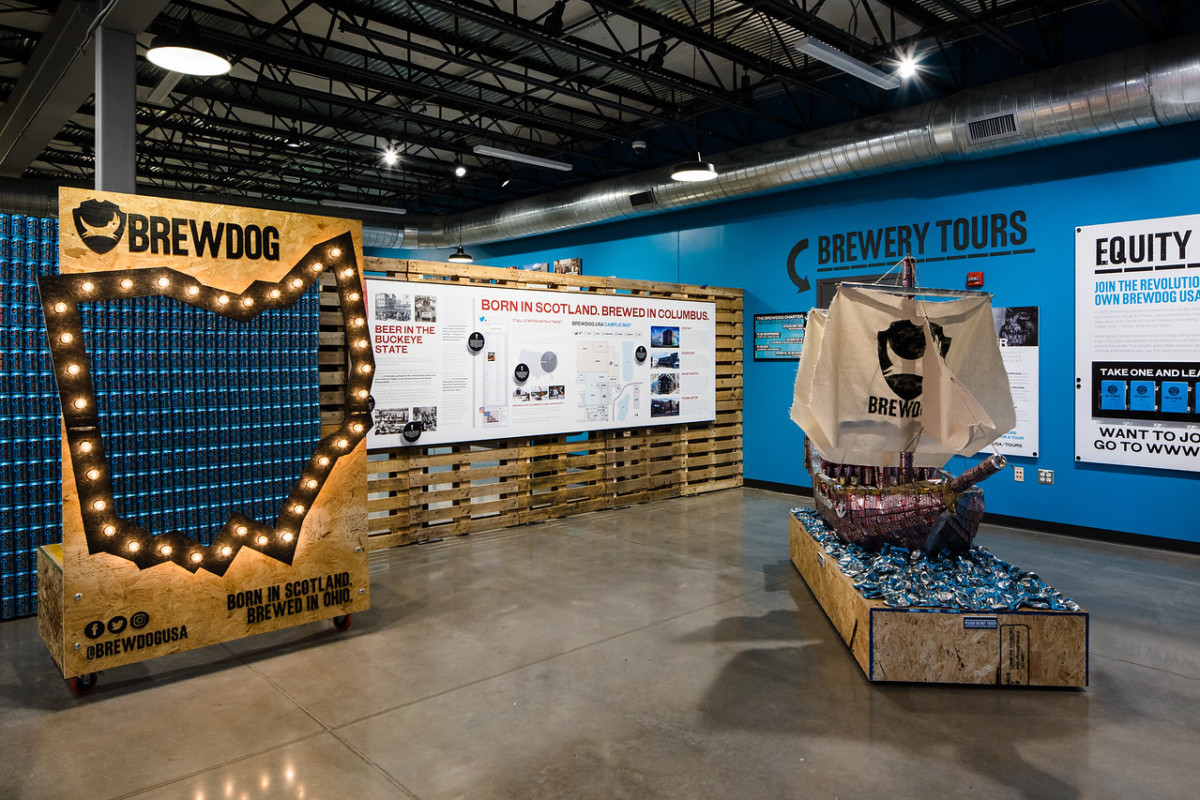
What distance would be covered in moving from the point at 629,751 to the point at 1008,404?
3399mm

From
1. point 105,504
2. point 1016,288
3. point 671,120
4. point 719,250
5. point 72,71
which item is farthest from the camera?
point 719,250

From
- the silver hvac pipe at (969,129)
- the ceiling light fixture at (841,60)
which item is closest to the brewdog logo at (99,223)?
the ceiling light fixture at (841,60)

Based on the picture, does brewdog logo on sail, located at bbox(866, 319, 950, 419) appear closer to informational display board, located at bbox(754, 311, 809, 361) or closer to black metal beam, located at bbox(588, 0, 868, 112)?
black metal beam, located at bbox(588, 0, 868, 112)

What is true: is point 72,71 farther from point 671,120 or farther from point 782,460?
point 782,460

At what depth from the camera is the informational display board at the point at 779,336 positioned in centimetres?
984

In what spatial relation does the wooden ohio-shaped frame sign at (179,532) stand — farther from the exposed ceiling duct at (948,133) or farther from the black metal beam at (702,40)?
the exposed ceiling duct at (948,133)

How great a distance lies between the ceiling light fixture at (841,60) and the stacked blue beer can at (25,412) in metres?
5.61

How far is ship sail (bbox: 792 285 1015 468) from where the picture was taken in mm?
4684

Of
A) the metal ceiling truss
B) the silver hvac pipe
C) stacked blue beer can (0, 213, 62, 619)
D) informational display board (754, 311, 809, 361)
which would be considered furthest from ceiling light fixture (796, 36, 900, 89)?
stacked blue beer can (0, 213, 62, 619)

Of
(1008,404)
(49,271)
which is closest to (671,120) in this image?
(1008,404)

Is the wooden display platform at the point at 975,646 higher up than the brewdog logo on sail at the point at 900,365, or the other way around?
the brewdog logo on sail at the point at 900,365

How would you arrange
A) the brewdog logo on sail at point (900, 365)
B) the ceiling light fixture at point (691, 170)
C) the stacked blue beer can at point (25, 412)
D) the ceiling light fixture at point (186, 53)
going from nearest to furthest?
the stacked blue beer can at point (25, 412), the brewdog logo on sail at point (900, 365), the ceiling light fixture at point (186, 53), the ceiling light fixture at point (691, 170)

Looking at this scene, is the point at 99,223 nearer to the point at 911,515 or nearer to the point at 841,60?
the point at 911,515

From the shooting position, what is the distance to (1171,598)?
18.0 ft
